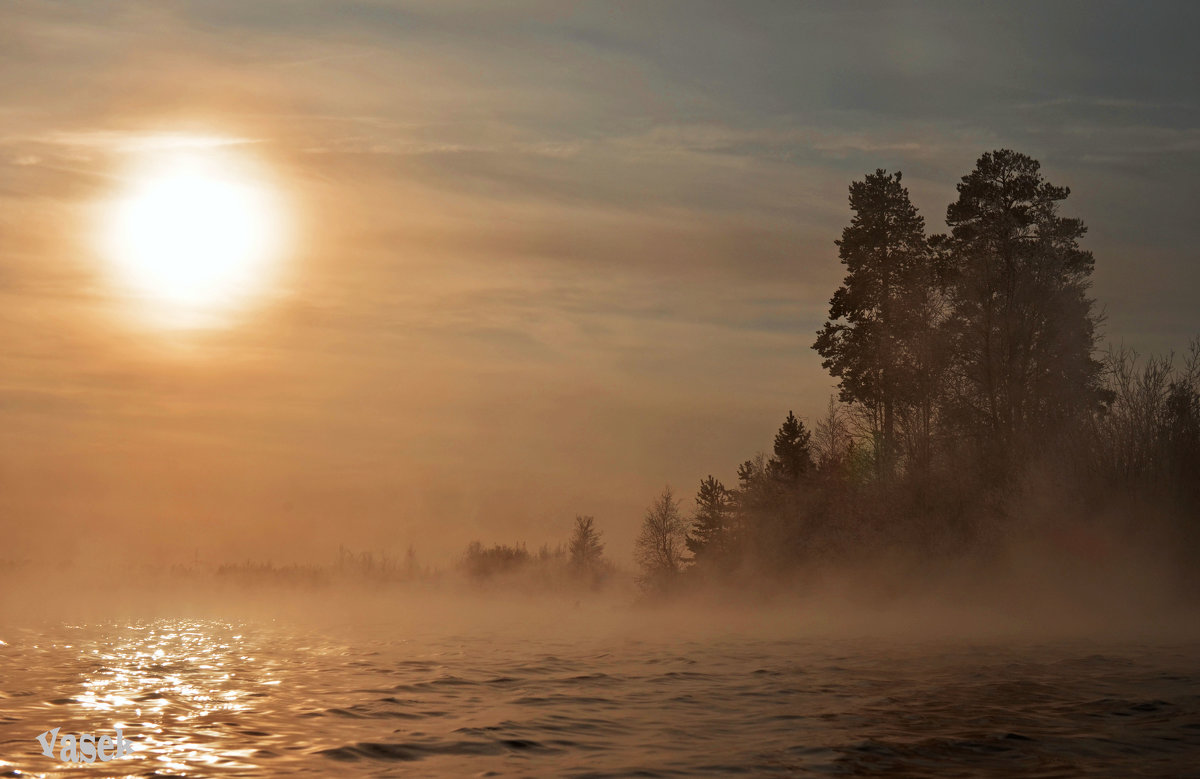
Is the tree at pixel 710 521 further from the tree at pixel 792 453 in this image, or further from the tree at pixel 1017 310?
the tree at pixel 1017 310

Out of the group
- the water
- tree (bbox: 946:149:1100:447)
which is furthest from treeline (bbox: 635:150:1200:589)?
the water

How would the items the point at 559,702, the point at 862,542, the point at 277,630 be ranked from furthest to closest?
the point at 862,542, the point at 277,630, the point at 559,702

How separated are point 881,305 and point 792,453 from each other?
18936mm

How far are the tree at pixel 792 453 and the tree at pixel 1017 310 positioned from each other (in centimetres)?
2118

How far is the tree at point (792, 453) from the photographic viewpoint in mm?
80750

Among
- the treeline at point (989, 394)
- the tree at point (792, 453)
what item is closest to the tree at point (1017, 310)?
the treeline at point (989, 394)

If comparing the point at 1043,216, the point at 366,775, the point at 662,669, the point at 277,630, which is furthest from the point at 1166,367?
the point at 366,775

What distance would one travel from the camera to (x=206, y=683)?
24609 millimetres

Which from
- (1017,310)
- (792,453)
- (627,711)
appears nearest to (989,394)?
(1017,310)

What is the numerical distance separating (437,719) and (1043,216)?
166 feet

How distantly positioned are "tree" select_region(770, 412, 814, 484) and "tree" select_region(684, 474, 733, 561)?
399 inches

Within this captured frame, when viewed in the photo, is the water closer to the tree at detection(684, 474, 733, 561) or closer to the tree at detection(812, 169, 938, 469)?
the tree at detection(812, 169, 938, 469)

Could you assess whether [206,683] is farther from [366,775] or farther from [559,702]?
[366,775]

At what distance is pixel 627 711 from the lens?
64.8 ft
